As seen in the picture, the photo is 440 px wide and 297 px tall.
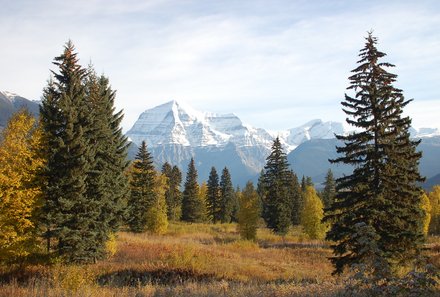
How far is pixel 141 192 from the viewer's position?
45969mm

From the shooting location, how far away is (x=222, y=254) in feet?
96.1

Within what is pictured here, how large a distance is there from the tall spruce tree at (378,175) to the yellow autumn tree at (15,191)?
1567 cm

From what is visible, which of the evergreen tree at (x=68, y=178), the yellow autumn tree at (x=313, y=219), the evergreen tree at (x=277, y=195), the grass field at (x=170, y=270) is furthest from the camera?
the evergreen tree at (x=277, y=195)

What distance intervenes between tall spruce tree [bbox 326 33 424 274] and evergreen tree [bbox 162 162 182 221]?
55515 mm

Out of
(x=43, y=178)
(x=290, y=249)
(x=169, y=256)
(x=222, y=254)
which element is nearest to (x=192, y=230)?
(x=290, y=249)

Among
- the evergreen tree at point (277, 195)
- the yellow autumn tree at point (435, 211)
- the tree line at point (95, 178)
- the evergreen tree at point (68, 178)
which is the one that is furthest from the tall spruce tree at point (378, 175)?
the yellow autumn tree at point (435, 211)

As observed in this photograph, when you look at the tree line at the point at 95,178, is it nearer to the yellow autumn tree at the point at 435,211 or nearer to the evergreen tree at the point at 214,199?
the yellow autumn tree at the point at 435,211

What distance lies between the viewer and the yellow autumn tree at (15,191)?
57.6 feet

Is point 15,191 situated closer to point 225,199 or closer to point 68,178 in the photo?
point 68,178

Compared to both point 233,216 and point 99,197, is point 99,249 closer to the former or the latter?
point 99,197

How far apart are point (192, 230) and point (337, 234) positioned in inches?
1416

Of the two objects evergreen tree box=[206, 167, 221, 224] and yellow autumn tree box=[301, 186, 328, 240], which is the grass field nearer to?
→ yellow autumn tree box=[301, 186, 328, 240]

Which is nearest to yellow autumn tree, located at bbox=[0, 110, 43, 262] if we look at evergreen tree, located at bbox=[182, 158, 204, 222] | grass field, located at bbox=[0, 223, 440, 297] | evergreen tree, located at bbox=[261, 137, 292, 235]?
grass field, located at bbox=[0, 223, 440, 297]

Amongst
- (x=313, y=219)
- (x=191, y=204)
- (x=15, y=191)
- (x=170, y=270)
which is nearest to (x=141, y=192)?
(x=313, y=219)
